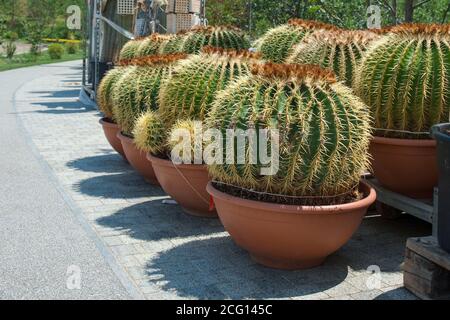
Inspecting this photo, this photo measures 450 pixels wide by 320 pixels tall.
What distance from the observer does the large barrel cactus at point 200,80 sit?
16.1ft

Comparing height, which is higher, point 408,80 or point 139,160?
point 408,80

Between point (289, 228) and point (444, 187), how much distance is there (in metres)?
0.92

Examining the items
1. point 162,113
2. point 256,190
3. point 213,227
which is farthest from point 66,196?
point 256,190

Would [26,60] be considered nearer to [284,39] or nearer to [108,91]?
[108,91]

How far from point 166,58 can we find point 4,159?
269 centimetres

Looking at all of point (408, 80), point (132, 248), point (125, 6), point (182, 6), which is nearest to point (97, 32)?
point (125, 6)

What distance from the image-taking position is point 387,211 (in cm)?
493

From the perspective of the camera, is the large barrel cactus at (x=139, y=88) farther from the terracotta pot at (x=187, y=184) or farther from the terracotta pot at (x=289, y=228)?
the terracotta pot at (x=289, y=228)

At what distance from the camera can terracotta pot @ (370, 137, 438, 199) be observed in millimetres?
4395

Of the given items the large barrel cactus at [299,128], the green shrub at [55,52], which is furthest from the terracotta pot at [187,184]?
the green shrub at [55,52]

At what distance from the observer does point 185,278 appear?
3.80 m

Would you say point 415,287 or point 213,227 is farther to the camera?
point 213,227
